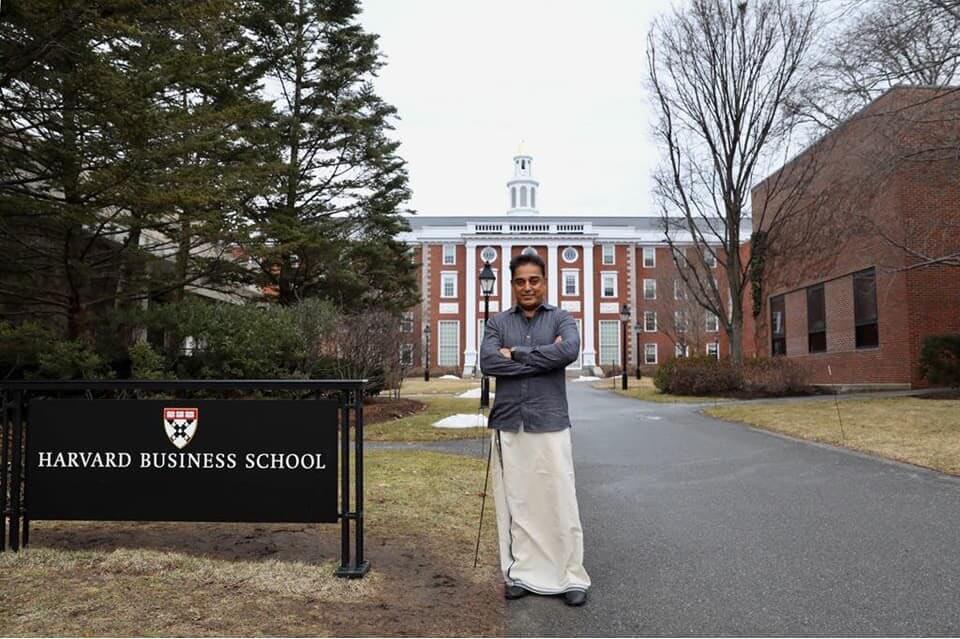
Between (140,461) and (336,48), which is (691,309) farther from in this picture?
(140,461)

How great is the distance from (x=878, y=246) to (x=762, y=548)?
2166cm

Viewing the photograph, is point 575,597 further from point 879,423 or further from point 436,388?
point 436,388

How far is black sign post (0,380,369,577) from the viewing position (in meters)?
4.61

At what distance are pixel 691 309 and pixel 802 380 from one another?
2672 cm

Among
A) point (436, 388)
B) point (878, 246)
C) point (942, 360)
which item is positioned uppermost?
point (878, 246)

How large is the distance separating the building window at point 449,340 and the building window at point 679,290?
22.7 metres

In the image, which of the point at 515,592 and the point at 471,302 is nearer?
the point at 515,592

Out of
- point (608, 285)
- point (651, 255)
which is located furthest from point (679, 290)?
point (651, 255)

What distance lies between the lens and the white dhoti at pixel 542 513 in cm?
415

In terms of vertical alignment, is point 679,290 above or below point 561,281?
below

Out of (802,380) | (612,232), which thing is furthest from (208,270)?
(612,232)

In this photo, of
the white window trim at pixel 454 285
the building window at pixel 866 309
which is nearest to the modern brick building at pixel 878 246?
the building window at pixel 866 309

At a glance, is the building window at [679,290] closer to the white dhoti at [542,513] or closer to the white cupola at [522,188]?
the white cupola at [522,188]

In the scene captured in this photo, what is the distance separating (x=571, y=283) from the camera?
68.4 m
